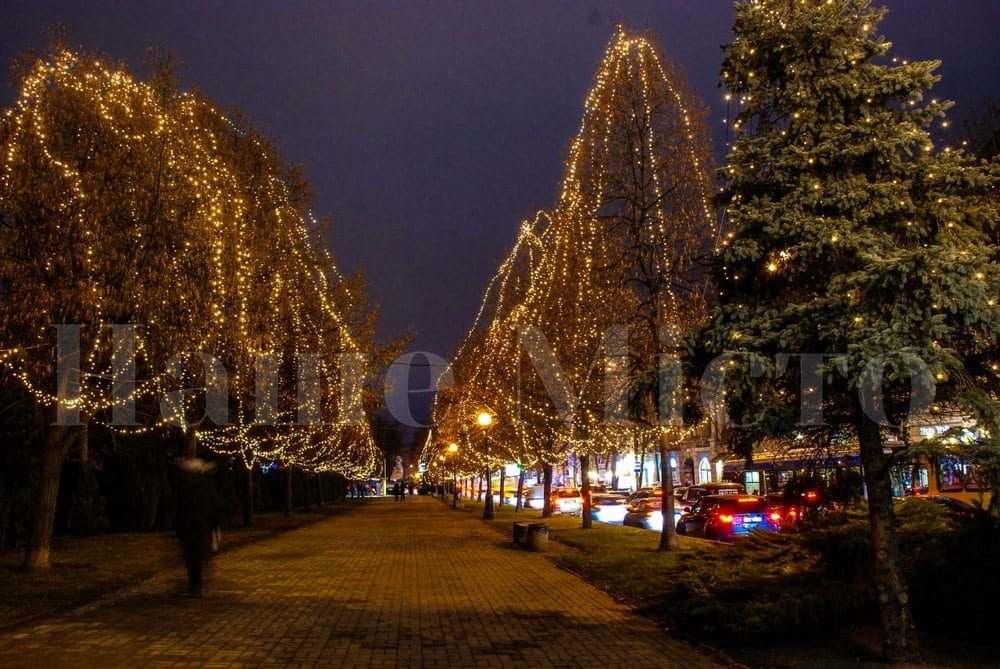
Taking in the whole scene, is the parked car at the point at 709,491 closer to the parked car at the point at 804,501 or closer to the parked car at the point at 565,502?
the parked car at the point at 565,502

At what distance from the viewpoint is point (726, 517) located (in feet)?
87.2

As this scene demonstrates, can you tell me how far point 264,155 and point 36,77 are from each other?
12233mm

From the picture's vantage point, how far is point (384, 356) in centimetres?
3184

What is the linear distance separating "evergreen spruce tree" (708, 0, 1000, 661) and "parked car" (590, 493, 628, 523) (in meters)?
34.8

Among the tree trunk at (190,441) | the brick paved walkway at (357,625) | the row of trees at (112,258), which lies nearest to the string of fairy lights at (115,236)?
the row of trees at (112,258)

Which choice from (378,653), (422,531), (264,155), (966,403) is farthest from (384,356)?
(966,403)

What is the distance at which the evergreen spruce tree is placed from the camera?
8062 mm

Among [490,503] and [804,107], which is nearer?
[804,107]

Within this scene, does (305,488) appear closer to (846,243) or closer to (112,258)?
(112,258)

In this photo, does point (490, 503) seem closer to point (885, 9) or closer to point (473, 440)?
point (473, 440)

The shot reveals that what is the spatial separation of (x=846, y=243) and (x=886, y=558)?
2.88 m

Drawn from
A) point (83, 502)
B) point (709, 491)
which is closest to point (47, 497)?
point (83, 502)

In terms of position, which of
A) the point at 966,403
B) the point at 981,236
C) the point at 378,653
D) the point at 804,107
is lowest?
the point at 378,653

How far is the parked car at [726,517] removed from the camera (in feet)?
82.7
